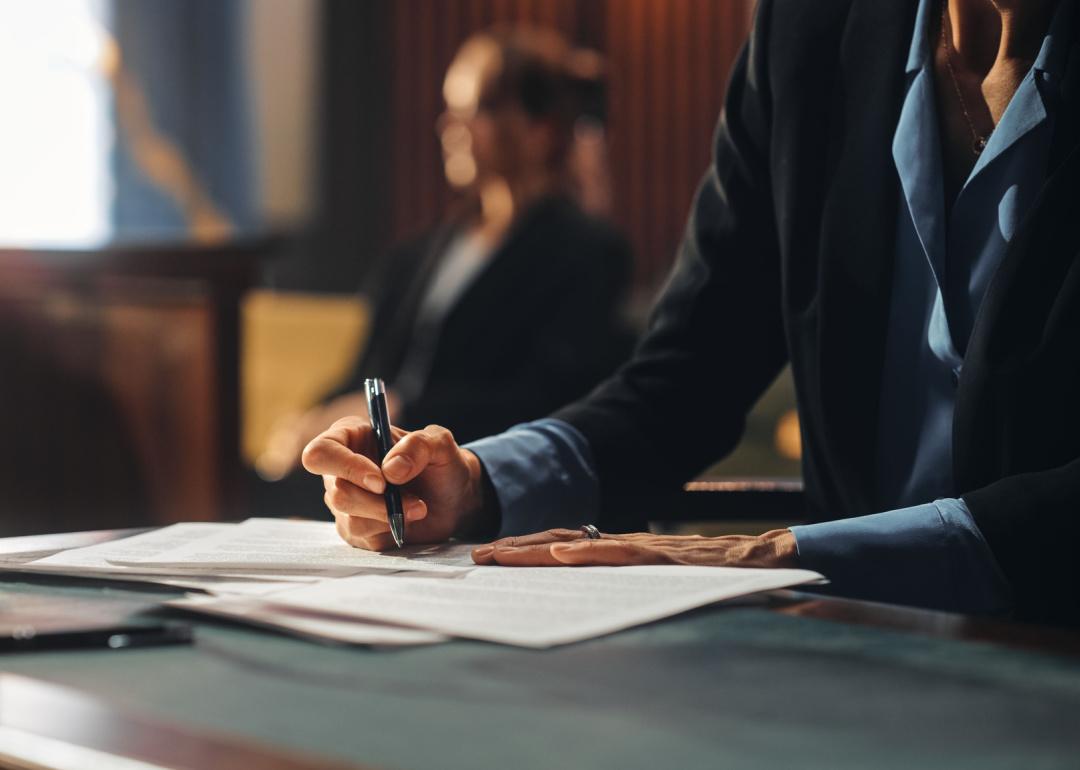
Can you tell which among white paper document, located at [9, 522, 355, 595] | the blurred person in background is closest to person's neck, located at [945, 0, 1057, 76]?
white paper document, located at [9, 522, 355, 595]

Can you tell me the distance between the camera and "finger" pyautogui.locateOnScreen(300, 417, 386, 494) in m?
0.92

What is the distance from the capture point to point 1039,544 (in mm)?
897

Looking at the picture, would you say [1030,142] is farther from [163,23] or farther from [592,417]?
[163,23]

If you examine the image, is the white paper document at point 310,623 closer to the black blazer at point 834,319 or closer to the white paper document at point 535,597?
the white paper document at point 535,597

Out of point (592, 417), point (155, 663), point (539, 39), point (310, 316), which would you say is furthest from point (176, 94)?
point (155, 663)

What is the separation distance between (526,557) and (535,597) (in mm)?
98

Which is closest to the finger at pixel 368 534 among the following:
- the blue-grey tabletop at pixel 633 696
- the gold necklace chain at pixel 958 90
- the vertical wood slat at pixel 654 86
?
the blue-grey tabletop at pixel 633 696

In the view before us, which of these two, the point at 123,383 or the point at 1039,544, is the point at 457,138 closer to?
the point at 123,383

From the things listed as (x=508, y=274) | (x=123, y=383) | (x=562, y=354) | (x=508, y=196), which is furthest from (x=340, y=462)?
(x=508, y=196)

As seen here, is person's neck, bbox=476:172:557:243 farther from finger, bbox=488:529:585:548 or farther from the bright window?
the bright window

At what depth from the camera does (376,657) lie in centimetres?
65

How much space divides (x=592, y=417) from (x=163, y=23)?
481 cm

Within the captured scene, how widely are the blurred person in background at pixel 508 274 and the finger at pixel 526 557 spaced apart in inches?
77.5

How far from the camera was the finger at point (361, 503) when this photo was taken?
3.05ft
